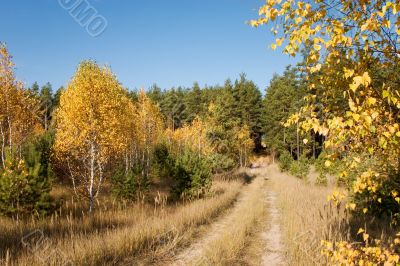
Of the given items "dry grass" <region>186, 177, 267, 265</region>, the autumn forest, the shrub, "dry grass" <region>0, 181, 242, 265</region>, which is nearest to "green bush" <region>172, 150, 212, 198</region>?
the autumn forest

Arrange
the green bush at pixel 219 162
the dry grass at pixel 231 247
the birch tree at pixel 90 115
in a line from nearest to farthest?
the dry grass at pixel 231 247 < the birch tree at pixel 90 115 < the green bush at pixel 219 162

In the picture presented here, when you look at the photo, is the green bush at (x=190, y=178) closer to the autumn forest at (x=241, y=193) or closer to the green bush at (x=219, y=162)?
the autumn forest at (x=241, y=193)

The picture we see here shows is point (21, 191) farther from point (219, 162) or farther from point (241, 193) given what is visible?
point (219, 162)

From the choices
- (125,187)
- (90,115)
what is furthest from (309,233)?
(90,115)

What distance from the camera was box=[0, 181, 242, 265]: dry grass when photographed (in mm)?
6477

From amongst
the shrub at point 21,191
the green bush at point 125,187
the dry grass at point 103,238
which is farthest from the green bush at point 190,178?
the shrub at point 21,191

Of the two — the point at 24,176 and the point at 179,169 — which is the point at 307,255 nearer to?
the point at 24,176

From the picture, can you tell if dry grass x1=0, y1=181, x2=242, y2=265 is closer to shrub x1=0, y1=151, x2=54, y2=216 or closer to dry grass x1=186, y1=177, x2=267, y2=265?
shrub x1=0, y1=151, x2=54, y2=216

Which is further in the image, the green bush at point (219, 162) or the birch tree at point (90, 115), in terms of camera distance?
the green bush at point (219, 162)

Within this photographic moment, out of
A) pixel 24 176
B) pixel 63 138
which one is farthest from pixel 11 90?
pixel 24 176

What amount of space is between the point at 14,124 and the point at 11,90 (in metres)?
1.90

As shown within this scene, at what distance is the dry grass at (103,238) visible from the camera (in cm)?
648

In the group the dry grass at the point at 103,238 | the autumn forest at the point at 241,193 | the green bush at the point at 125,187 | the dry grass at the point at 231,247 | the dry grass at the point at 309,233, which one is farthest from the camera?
the green bush at the point at 125,187

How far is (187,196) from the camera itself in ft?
51.0
